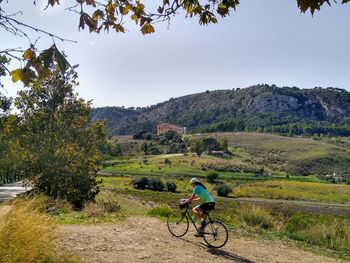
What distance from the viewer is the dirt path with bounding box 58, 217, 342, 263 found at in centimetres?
1073

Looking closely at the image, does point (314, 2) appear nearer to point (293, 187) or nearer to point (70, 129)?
point (70, 129)

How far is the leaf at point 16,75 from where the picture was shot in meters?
3.13

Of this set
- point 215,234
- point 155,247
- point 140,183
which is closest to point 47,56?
point 155,247

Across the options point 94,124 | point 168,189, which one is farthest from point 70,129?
point 168,189

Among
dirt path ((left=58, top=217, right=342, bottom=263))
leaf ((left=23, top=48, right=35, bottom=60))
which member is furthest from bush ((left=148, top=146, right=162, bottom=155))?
leaf ((left=23, top=48, right=35, bottom=60))

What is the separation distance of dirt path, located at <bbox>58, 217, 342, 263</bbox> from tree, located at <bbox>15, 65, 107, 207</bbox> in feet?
28.3

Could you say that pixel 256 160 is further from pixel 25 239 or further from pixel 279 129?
pixel 25 239

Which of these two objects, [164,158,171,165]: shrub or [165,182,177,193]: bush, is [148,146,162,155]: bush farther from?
[165,182,177,193]: bush

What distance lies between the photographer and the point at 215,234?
1250cm

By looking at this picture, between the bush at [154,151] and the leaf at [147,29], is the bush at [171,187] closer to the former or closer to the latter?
the bush at [154,151]

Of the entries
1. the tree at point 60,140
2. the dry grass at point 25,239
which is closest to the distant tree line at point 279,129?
the tree at point 60,140

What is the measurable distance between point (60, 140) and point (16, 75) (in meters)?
21.3

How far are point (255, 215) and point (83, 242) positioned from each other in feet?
25.1

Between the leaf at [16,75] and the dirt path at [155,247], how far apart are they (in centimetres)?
715
